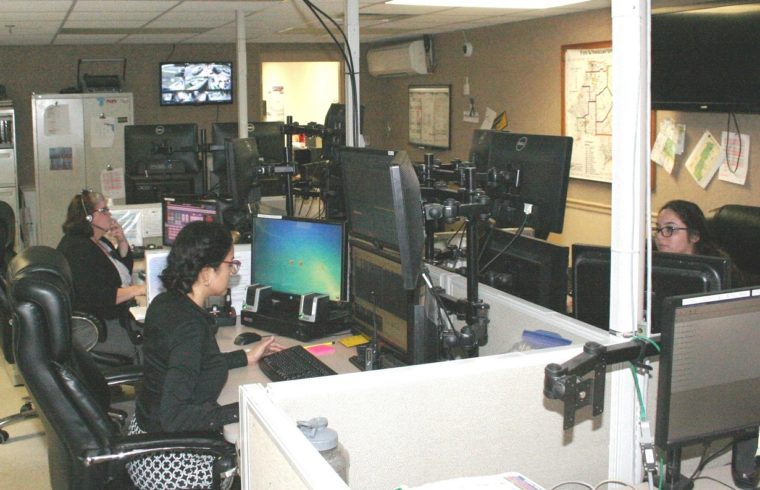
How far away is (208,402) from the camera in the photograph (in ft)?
8.77

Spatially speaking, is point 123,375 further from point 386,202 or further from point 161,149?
point 161,149

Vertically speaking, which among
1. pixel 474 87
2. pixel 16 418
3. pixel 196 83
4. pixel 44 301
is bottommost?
pixel 16 418

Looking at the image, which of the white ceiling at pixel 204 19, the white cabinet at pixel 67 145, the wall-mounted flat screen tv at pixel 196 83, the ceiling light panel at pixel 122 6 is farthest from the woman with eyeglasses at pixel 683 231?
the wall-mounted flat screen tv at pixel 196 83

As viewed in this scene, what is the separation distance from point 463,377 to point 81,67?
8.28m

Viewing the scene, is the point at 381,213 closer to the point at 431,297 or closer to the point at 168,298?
the point at 431,297

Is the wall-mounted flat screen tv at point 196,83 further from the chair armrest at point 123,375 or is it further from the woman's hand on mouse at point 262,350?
the woman's hand on mouse at point 262,350

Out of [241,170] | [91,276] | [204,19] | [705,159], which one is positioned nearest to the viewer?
[91,276]

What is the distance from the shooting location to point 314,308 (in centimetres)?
337

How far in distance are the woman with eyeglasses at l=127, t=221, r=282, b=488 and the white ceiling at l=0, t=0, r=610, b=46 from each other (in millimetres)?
2902

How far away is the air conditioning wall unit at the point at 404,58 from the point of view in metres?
8.66

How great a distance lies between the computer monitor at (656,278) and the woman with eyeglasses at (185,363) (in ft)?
3.67

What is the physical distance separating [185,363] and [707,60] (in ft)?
12.5

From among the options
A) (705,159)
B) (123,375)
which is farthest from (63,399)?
(705,159)

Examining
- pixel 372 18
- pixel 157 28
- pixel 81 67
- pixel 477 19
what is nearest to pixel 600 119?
pixel 477 19
